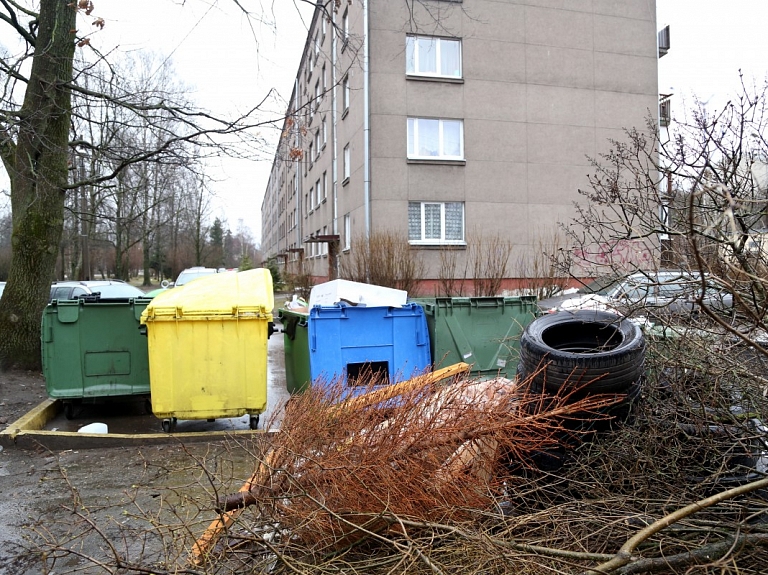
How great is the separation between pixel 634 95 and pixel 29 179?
648 inches

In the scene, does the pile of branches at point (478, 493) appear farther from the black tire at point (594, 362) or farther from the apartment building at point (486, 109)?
the apartment building at point (486, 109)

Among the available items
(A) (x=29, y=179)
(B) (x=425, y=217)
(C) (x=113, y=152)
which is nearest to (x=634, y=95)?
(B) (x=425, y=217)

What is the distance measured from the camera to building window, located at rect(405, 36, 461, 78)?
16.3m

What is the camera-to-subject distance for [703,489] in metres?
2.95

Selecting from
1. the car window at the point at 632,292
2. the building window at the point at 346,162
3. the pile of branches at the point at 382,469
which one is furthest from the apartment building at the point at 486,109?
the pile of branches at the point at 382,469

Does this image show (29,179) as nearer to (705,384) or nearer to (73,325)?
(73,325)

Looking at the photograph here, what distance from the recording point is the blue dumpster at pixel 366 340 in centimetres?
595

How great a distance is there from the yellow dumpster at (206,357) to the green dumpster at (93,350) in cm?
79

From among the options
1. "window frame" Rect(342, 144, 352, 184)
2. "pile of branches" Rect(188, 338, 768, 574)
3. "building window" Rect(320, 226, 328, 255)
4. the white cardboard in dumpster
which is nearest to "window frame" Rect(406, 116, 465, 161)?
"window frame" Rect(342, 144, 352, 184)

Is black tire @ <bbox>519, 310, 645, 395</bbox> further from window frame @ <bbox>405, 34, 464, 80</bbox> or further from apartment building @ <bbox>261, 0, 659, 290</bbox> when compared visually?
window frame @ <bbox>405, 34, 464, 80</bbox>

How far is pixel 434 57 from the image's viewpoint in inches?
651

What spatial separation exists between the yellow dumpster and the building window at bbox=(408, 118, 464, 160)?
11.8 m

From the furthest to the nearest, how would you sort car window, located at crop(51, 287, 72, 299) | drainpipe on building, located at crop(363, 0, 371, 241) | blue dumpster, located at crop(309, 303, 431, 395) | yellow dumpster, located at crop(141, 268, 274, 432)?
drainpipe on building, located at crop(363, 0, 371, 241) < car window, located at crop(51, 287, 72, 299) < blue dumpster, located at crop(309, 303, 431, 395) < yellow dumpster, located at crop(141, 268, 274, 432)

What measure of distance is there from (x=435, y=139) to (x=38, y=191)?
10938 millimetres
